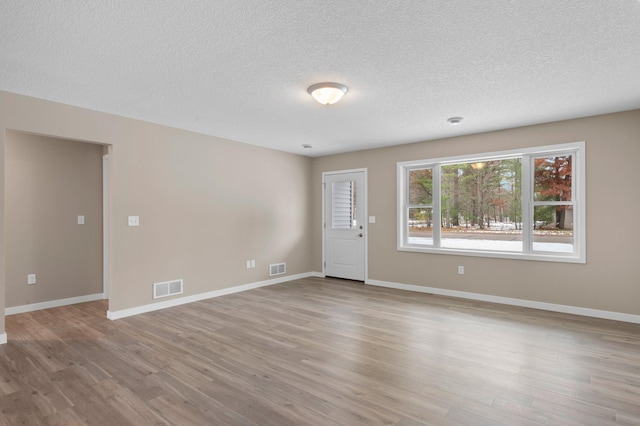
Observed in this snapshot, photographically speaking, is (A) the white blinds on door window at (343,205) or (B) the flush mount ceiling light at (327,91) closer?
(B) the flush mount ceiling light at (327,91)

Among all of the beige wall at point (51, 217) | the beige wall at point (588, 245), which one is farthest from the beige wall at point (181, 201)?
the beige wall at point (588, 245)

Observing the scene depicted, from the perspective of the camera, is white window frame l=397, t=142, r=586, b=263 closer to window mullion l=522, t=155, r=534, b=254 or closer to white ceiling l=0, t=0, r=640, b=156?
window mullion l=522, t=155, r=534, b=254

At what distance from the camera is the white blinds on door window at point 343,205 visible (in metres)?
6.63

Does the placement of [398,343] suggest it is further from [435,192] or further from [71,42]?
[71,42]

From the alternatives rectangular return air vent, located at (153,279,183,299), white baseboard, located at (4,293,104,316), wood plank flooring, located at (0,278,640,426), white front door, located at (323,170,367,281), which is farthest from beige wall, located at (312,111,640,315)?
white baseboard, located at (4,293,104,316)

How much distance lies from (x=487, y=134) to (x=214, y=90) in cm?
395

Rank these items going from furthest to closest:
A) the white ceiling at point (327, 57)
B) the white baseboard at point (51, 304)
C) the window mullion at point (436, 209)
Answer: the window mullion at point (436, 209) < the white baseboard at point (51, 304) < the white ceiling at point (327, 57)

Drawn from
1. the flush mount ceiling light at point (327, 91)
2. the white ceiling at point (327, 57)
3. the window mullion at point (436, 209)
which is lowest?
the window mullion at point (436, 209)

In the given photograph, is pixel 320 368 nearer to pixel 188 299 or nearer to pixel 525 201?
pixel 188 299

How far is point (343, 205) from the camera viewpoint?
22.1 feet

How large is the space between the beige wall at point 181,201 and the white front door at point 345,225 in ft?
2.19

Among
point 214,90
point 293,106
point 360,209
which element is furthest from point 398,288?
point 214,90

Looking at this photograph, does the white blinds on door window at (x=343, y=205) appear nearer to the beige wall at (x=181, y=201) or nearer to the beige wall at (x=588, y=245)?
the beige wall at (x=181, y=201)

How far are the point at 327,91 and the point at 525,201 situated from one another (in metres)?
3.39
